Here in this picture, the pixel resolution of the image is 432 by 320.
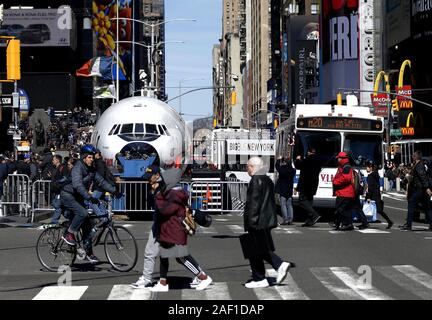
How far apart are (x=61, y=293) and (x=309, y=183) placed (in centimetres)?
1378

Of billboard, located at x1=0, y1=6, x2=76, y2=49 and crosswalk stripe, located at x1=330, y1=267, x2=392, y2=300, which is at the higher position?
billboard, located at x1=0, y1=6, x2=76, y2=49

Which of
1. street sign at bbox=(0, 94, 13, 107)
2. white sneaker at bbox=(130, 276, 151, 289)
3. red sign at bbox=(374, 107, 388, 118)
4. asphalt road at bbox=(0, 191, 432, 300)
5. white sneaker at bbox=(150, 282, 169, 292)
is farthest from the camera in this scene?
red sign at bbox=(374, 107, 388, 118)

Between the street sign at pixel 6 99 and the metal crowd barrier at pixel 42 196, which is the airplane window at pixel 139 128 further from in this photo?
the street sign at pixel 6 99

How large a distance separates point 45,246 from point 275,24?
16865 centimetres

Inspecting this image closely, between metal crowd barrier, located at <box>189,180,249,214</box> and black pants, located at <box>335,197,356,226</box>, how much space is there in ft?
18.7

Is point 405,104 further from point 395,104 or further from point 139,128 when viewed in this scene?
point 139,128

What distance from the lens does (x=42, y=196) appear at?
29.3 meters

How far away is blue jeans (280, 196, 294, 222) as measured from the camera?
2697 cm

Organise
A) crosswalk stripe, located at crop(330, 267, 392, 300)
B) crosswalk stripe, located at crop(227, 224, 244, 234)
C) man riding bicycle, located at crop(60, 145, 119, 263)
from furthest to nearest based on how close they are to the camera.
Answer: crosswalk stripe, located at crop(227, 224, 244, 234) < man riding bicycle, located at crop(60, 145, 119, 263) < crosswalk stripe, located at crop(330, 267, 392, 300)

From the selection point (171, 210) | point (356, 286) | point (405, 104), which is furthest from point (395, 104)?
point (171, 210)

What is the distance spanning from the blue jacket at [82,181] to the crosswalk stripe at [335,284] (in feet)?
11.6

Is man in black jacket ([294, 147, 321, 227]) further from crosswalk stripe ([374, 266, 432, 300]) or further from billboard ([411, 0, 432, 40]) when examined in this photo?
billboard ([411, 0, 432, 40])

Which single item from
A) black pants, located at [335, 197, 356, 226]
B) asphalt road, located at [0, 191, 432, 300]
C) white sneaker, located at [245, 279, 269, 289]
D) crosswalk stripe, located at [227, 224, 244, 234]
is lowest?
crosswalk stripe, located at [227, 224, 244, 234]

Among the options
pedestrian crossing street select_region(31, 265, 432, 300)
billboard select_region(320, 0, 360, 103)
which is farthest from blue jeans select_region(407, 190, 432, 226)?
billboard select_region(320, 0, 360, 103)
